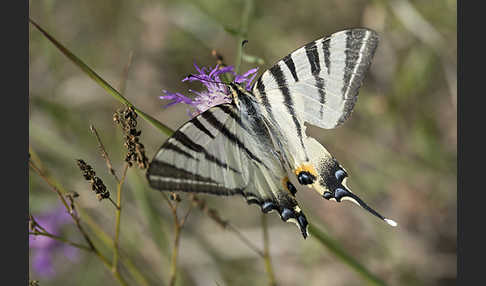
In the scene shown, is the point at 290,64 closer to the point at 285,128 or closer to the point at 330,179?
the point at 285,128

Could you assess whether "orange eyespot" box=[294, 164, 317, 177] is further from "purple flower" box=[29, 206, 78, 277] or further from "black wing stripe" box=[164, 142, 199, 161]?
"purple flower" box=[29, 206, 78, 277]

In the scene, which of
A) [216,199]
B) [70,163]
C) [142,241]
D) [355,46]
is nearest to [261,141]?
[355,46]

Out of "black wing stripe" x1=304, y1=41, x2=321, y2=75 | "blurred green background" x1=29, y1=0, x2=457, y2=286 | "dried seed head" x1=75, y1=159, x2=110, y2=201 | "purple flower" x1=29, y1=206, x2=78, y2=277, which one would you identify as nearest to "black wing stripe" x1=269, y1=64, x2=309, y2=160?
"black wing stripe" x1=304, y1=41, x2=321, y2=75

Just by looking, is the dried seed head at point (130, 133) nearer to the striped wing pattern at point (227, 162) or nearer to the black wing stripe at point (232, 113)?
the striped wing pattern at point (227, 162)

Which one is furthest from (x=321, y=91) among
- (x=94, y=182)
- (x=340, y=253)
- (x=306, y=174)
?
(x=94, y=182)

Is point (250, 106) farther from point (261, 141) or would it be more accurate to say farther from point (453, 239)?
point (453, 239)

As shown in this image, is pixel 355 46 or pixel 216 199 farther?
pixel 216 199

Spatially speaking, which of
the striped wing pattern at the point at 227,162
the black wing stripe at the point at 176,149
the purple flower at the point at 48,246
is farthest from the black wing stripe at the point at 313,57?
the purple flower at the point at 48,246
